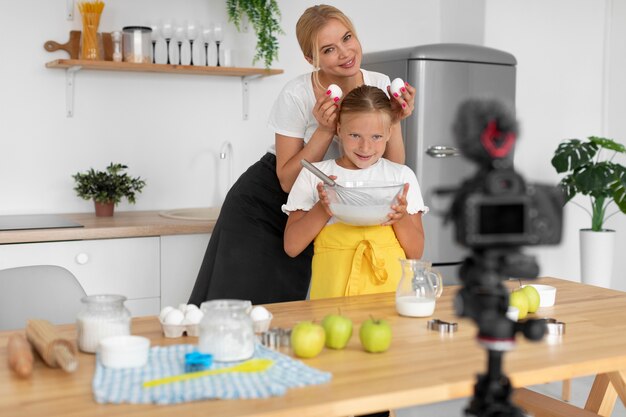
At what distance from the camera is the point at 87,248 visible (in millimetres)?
3254

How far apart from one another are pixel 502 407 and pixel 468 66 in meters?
3.41

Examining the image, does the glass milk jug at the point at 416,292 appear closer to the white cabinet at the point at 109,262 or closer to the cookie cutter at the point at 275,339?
the cookie cutter at the point at 275,339

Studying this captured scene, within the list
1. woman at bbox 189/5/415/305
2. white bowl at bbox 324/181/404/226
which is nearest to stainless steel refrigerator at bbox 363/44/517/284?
woman at bbox 189/5/415/305

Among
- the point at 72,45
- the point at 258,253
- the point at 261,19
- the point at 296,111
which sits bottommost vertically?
the point at 258,253

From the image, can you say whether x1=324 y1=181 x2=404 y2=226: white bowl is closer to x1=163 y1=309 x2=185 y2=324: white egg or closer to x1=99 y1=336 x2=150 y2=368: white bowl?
x1=163 y1=309 x2=185 y2=324: white egg

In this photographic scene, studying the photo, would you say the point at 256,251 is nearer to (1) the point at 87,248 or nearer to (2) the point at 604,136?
(1) the point at 87,248

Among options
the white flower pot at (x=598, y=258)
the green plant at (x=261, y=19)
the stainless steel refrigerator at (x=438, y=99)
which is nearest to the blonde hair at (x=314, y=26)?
the green plant at (x=261, y=19)

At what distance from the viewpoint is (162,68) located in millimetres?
3721

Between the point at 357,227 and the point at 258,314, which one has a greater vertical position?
the point at 357,227

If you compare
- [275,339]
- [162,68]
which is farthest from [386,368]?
[162,68]

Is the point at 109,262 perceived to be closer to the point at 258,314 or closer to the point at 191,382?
the point at 258,314

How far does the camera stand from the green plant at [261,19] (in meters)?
3.84

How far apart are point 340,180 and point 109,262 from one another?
1.17 m

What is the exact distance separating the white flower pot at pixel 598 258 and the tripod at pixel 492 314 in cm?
385
